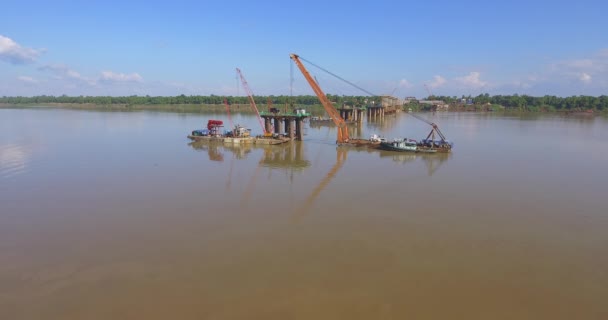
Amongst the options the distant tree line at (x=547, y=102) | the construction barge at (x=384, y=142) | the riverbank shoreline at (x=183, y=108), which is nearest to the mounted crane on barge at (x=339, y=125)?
the construction barge at (x=384, y=142)

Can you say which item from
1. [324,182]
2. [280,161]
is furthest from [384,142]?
[324,182]

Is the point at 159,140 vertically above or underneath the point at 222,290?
above

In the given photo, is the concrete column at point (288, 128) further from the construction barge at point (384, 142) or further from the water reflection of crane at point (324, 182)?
the water reflection of crane at point (324, 182)

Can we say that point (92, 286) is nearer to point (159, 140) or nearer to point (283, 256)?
point (283, 256)

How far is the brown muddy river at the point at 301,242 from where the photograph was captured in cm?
963

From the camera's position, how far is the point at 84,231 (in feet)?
47.5

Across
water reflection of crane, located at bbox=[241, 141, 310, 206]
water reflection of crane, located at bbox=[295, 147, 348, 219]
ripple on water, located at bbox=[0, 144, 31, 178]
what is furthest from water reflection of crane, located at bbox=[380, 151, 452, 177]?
ripple on water, located at bbox=[0, 144, 31, 178]

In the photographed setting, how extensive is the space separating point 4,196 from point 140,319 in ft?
53.5

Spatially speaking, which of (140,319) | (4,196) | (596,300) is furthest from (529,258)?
(4,196)

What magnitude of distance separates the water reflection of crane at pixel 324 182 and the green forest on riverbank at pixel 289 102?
83579 mm

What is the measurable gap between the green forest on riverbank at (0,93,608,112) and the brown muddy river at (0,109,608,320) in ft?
315

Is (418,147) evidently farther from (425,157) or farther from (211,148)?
(211,148)

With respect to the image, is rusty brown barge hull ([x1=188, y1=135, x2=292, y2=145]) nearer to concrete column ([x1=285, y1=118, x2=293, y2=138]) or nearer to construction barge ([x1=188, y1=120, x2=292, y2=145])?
construction barge ([x1=188, y1=120, x2=292, y2=145])

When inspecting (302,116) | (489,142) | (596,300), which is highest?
(302,116)
